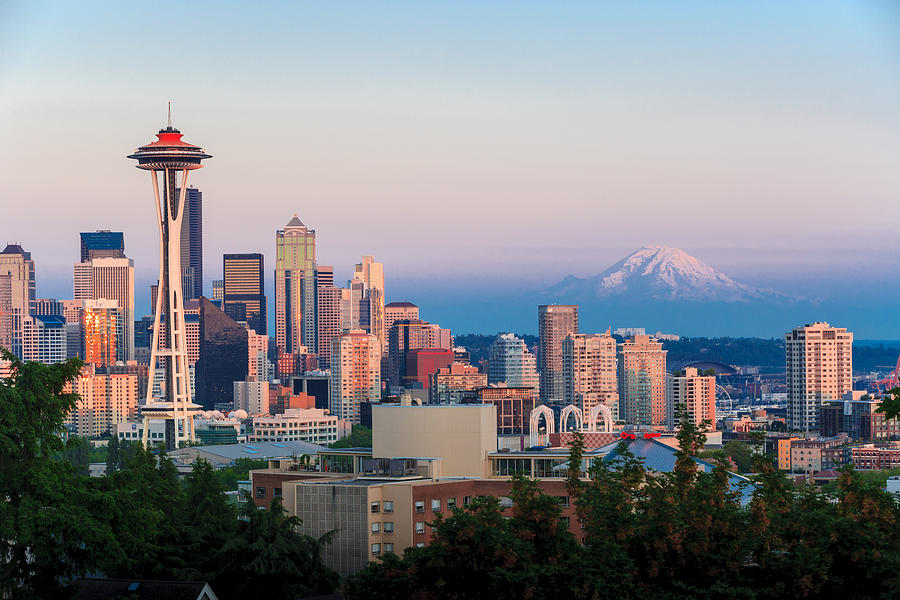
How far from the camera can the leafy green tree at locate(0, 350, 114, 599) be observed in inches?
1238

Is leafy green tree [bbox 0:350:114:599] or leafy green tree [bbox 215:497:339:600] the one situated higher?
leafy green tree [bbox 0:350:114:599]

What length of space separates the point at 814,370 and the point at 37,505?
157 m

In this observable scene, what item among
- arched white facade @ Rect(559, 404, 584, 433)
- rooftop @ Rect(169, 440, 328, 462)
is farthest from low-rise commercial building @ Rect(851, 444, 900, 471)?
rooftop @ Rect(169, 440, 328, 462)

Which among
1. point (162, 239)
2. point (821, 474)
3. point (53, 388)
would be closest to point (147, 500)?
point (53, 388)

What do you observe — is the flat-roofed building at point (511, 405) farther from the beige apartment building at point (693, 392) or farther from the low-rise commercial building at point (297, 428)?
the beige apartment building at point (693, 392)

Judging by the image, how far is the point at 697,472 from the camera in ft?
123

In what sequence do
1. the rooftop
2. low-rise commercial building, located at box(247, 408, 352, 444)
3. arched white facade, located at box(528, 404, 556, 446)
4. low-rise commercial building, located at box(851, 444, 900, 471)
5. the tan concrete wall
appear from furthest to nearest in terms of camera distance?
low-rise commercial building, located at box(247, 408, 352, 444), the rooftop, low-rise commercial building, located at box(851, 444, 900, 471), arched white facade, located at box(528, 404, 556, 446), the tan concrete wall

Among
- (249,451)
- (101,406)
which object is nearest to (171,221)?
(249,451)

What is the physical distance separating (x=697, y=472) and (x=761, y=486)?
5.14 ft

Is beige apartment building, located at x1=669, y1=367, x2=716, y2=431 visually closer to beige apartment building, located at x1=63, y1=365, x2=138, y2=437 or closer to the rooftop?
the rooftop

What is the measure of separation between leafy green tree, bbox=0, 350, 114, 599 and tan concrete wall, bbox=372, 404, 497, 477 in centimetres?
1565

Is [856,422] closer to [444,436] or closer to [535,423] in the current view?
[535,423]

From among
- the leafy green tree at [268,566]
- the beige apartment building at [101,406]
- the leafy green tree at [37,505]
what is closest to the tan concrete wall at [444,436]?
the leafy green tree at [268,566]

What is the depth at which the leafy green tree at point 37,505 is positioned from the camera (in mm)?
31438
